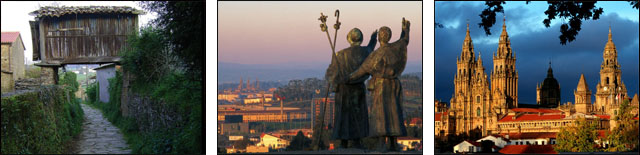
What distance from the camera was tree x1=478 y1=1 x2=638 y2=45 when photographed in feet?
25.7

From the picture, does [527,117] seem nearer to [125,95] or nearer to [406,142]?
[406,142]

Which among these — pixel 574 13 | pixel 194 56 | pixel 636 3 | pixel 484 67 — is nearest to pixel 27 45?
pixel 194 56

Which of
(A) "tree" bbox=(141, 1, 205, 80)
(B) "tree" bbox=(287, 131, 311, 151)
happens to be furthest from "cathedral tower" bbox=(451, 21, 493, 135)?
(A) "tree" bbox=(141, 1, 205, 80)

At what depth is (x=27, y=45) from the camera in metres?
8.40

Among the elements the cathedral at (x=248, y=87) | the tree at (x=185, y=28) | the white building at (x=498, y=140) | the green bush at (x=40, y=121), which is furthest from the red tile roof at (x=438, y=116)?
the green bush at (x=40, y=121)

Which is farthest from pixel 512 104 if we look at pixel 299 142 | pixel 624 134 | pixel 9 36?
pixel 9 36

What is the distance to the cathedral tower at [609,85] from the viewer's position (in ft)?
25.5

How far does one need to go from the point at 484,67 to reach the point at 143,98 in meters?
3.91

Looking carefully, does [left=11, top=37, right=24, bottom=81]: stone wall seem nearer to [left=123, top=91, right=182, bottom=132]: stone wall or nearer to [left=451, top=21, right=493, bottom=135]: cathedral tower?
[left=123, top=91, right=182, bottom=132]: stone wall

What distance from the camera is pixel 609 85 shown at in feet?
25.9

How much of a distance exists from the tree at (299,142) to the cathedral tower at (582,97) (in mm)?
2981

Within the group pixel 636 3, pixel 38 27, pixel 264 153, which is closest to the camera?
pixel 264 153

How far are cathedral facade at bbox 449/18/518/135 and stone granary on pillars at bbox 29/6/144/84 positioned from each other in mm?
3770

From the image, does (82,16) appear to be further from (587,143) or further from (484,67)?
(587,143)
